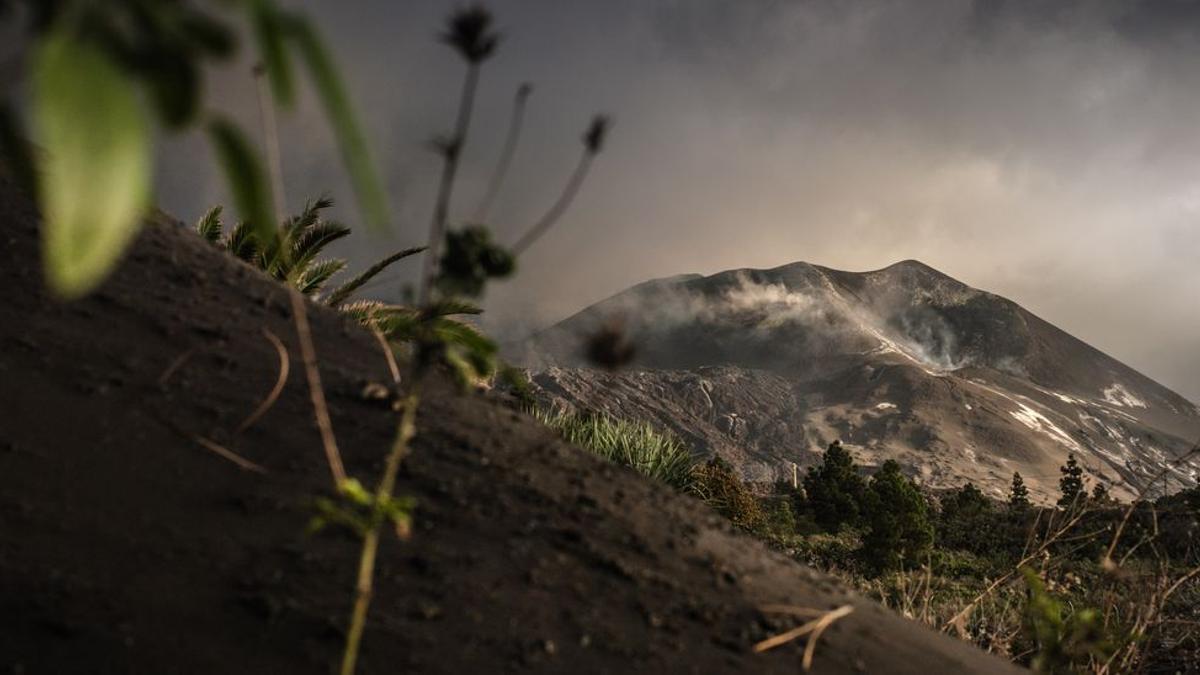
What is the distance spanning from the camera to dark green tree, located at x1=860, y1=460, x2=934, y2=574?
15.2m

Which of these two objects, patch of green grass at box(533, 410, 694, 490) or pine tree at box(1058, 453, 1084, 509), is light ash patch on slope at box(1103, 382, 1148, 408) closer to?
pine tree at box(1058, 453, 1084, 509)

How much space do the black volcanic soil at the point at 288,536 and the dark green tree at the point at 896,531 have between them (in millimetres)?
13444

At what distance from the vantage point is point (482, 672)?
Result: 5.49ft

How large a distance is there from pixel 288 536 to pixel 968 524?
23763 millimetres

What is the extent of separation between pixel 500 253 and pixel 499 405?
1.35 m

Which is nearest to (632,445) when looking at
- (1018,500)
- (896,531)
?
(896,531)

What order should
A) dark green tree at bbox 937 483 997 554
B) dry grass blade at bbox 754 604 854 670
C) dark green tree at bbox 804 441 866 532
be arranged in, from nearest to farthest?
dry grass blade at bbox 754 604 854 670, dark green tree at bbox 937 483 997 554, dark green tree at bbox 804 441 866 532

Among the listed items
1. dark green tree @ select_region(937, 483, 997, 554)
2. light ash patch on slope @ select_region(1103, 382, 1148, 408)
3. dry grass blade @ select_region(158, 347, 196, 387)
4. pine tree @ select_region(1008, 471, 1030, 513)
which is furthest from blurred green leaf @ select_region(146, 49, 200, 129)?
light ash patch on slope @ select_region(1103, 382, 1148, 408)

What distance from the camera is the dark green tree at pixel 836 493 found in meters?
24.3

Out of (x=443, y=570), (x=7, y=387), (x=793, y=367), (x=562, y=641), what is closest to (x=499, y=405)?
(x=443, y=570)

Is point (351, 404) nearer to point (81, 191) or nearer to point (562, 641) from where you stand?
point (562, 641)

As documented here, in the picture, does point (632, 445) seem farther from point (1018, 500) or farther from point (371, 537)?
point (1018, 500)

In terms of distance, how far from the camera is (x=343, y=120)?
22.4 inches

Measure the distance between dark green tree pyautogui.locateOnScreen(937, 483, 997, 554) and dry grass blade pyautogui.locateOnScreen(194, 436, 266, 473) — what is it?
20458 mm
